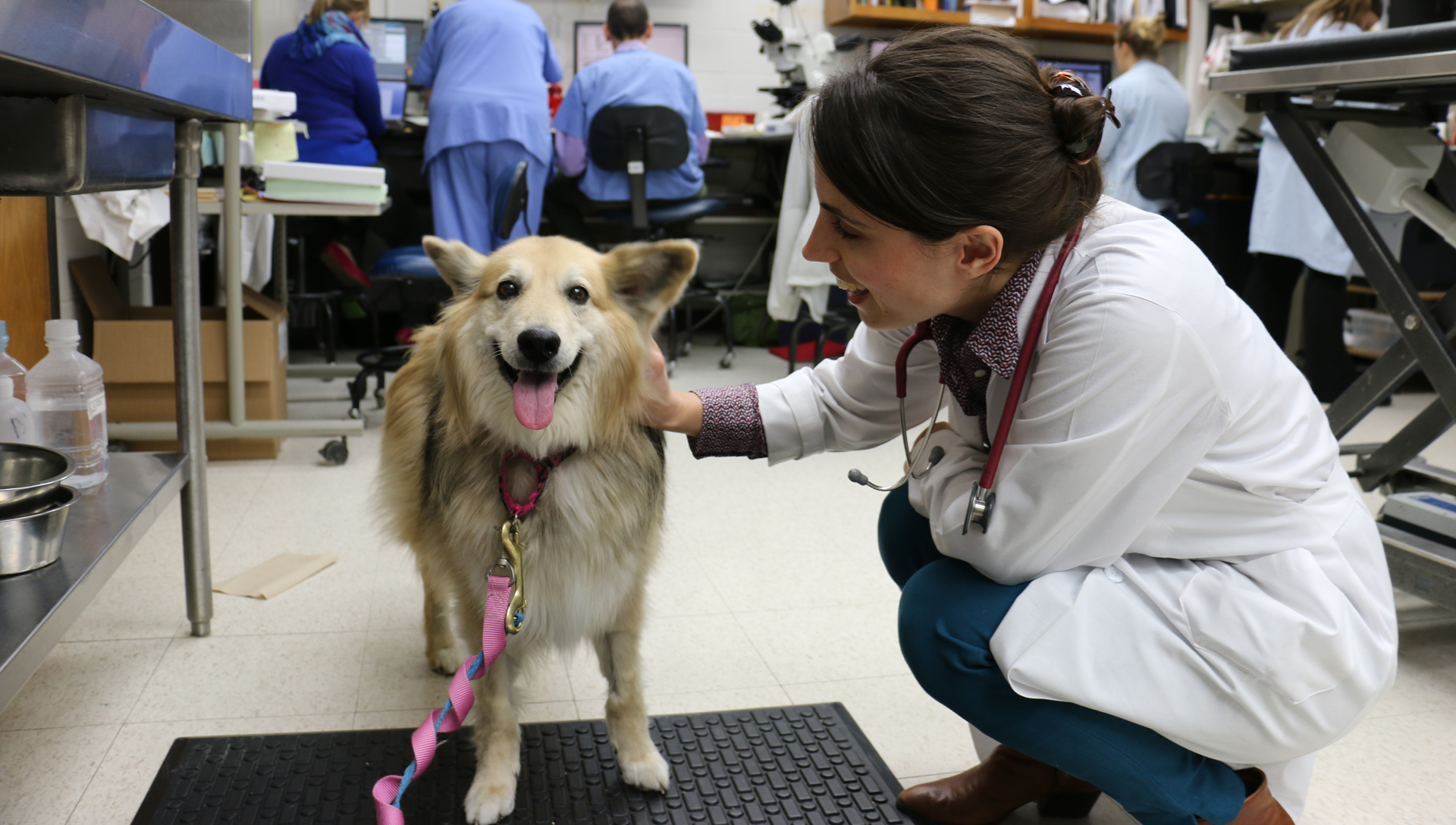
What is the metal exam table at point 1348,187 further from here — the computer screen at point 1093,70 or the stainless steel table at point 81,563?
the computer screen at point 1093,70

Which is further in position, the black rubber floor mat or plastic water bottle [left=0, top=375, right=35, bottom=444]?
plastic water bottle [left=0, top=375, right=35, bottom=444]

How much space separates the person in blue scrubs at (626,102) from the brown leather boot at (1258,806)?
12.3 ft

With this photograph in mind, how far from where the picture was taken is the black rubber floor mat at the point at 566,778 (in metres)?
1.27

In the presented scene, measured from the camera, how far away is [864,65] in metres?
1.01

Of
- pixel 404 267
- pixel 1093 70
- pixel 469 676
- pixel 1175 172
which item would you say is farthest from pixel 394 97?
pixel 469 676

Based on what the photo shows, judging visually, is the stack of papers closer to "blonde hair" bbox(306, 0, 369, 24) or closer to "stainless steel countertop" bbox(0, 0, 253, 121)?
"blonde hair" bbox(306, 0, 369, 24)

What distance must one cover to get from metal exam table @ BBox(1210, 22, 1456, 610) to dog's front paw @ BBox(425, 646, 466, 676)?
1726mm

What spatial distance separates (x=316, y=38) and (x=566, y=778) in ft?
11.8

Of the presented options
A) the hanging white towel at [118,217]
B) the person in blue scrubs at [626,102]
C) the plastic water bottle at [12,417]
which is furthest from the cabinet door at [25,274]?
the person in blue scrubs at [626,102]

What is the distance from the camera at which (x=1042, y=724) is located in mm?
1026

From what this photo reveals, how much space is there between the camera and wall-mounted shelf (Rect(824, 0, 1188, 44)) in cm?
589

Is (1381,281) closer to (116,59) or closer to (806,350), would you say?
(116,59)

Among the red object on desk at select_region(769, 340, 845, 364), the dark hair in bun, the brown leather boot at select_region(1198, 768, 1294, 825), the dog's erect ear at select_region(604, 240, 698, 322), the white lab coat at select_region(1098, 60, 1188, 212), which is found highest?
the white lab coat at select_region(1098, 60, 1188, 212)

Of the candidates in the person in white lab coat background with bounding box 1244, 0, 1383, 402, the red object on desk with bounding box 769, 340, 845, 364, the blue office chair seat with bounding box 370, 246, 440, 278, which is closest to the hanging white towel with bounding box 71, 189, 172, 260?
the blue office chair seat with bounding box 370, 246, 440, 278
